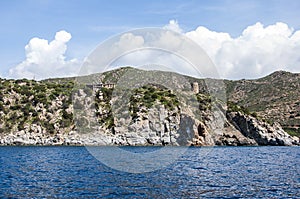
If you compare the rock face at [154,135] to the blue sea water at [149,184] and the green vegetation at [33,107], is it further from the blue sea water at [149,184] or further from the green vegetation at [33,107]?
the blue sea water at [149,184]

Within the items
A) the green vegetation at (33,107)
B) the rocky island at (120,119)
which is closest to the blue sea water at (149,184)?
the rocky island at (120,119)

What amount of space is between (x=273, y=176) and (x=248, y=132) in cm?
10581

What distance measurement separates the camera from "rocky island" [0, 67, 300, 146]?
132 metres

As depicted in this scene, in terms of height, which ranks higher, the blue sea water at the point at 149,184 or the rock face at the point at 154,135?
the rock face at the point at 154,135

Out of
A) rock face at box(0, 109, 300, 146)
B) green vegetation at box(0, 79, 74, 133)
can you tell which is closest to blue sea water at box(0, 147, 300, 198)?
rock face at box(0, 109, 300, 146)

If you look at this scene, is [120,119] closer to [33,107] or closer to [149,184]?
[33,107]

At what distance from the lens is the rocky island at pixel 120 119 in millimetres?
131750

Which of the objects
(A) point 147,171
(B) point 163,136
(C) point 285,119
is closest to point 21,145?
(B) point 163,136

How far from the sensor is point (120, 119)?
139 m

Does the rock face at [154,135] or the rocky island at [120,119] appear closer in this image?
the rock face at [154,135]

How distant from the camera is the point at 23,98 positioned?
14688cm

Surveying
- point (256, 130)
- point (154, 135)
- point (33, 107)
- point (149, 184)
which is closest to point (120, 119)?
point (154, 135)

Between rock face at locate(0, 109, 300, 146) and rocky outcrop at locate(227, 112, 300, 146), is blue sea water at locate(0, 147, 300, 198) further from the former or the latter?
rocky outcrop at locate(227, 112, 300, 146)

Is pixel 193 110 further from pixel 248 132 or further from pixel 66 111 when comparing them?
pixel 66 111
